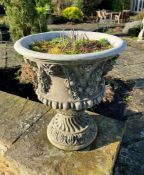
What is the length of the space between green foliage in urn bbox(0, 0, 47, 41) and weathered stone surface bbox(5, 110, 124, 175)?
2.60 meters

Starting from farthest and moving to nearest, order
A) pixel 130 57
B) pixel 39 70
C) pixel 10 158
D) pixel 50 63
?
pixel 130 57 → pixel 10 158 → pixel 39 70 → pixel 50 63

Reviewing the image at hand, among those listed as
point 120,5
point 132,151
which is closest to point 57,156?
point 132,151

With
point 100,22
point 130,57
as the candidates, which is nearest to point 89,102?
point 130,57

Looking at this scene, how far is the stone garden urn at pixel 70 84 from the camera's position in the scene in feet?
7.86

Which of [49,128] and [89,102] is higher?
[89,102]

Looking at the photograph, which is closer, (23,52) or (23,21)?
(23,52)

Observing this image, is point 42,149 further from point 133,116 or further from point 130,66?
point 130,66

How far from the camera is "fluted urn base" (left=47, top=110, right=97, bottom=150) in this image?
311 centimetres

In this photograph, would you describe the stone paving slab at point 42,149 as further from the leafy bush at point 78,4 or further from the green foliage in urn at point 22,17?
the leafy bush at point 78,4

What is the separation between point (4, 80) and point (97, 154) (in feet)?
→ 9.75

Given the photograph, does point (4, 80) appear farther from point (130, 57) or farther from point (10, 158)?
point (130, 57)

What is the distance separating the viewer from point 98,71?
104 inches

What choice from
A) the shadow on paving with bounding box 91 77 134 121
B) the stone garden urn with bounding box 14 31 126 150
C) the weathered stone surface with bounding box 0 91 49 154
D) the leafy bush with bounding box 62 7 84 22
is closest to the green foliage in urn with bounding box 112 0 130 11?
the leafy bush with bounding box 62 7 84 22

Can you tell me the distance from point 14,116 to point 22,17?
236 cm
